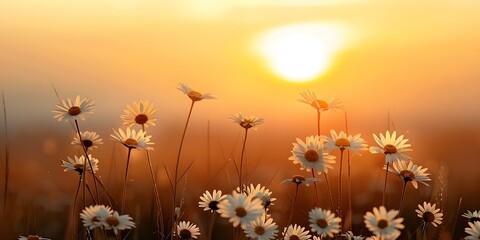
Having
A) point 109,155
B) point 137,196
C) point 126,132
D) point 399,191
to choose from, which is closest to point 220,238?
point 137,196

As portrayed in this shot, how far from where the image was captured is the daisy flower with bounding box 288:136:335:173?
2305 mm

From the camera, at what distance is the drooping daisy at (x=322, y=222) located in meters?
2.02

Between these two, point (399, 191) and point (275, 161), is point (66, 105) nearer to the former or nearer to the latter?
point (275, 161)

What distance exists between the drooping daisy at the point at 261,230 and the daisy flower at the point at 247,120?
A: 0.50 m

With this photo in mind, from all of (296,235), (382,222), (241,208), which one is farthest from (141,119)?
(382,222)

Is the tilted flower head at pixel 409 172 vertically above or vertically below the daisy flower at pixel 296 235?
above

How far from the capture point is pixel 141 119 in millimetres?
2680

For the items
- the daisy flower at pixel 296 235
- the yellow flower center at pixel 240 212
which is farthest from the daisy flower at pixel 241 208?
the daisy flower at pixel 296 235

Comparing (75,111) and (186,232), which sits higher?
(75,111)

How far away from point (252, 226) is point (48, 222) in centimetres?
191

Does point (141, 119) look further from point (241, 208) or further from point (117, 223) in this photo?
point (241, 208)

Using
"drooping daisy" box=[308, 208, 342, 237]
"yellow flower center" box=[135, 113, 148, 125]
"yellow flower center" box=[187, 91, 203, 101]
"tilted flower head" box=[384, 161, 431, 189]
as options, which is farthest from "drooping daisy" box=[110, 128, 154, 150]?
"tilted flower head" box=[384, 161, 431, 189]

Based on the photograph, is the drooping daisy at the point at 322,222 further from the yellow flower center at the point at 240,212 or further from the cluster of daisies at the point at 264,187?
the yellow flower center at the point at 240,212

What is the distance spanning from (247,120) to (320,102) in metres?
0.26
